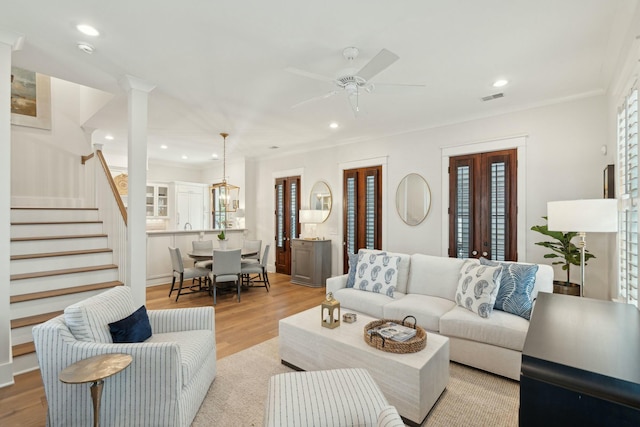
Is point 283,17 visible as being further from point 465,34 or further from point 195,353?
point 195,353

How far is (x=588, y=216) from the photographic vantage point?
2.43 metres

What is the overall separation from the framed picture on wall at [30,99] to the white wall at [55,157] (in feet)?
0.27

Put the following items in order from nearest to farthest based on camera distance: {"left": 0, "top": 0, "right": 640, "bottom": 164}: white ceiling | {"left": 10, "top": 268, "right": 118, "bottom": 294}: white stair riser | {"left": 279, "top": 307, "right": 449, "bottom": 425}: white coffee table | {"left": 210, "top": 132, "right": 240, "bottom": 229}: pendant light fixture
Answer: {"left": 279, "top": 307, "right": 449, "bottom": 425}: white coffee table → {"left": 0, "top": 0, "right": 640, "bottom": 164}: white ceiling → {"left": 10, "top": 268, "right": 118, "bottom": 294}: white stair riser → {"left": 210, "top": 132, "right": 240, "bottom": 229}: pendant light fixture

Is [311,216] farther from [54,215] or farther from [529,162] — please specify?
[54,215]

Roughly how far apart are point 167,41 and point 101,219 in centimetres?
311

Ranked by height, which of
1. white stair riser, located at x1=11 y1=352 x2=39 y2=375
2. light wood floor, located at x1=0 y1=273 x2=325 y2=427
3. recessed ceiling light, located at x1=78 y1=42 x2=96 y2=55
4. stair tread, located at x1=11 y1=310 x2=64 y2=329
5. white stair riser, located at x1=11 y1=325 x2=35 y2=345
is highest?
recessed ceiling light, located at x1=78 y1=42 x2=96 y2=55

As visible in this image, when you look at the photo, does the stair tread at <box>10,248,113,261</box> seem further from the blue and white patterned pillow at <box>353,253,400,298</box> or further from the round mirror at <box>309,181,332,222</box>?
the round mirror at <box>309,181,332,222</box>

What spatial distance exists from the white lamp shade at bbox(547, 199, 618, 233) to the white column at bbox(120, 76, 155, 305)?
4079 mm

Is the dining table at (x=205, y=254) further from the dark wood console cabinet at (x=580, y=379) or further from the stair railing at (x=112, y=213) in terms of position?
the dark wood console cabinet at (x=580, y=379)

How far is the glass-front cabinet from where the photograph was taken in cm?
832

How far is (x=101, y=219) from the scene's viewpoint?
4469mm

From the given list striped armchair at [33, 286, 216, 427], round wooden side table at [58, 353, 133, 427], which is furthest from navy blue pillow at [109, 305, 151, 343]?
round wooden side table at [58, 353, 133, 427]

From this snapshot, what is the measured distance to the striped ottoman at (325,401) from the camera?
1453mm

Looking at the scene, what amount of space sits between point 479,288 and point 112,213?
4.45m
